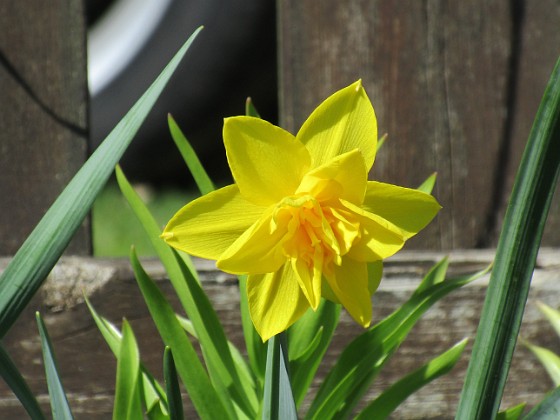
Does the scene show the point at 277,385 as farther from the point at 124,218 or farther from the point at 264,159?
the point at 124,218

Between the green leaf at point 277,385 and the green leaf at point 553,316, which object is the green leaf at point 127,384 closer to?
the green leaf at point 277,385

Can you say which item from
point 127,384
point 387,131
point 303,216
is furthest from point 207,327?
point 387,131

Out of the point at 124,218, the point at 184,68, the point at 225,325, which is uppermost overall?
the point at 184,68

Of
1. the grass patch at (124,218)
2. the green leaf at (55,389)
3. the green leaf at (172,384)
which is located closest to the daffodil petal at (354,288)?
the green leaf at (172,384)

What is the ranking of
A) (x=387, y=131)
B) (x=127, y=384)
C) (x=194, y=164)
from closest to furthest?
Result: (x=127, y=384) → (x=194, y=164) → (x=387, y=131)

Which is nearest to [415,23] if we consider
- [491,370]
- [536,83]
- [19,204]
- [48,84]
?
[536,83]

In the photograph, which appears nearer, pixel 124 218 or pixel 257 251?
pixel 257 251

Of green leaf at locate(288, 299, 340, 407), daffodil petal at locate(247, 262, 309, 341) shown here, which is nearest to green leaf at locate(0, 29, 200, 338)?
daffodil petal at locate(247, 262, 309, 341)
